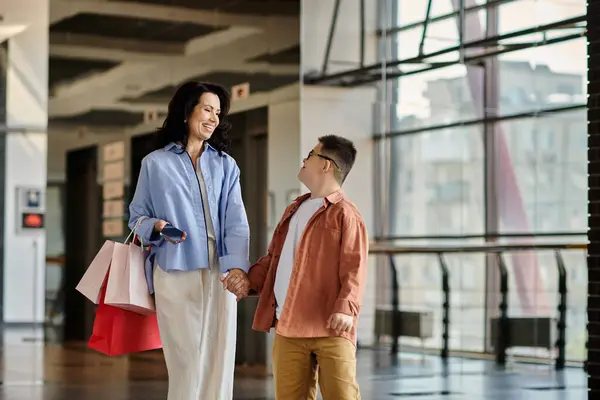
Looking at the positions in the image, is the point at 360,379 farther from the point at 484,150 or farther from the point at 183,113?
the point at 183,113

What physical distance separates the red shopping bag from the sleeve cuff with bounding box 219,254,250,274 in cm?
40

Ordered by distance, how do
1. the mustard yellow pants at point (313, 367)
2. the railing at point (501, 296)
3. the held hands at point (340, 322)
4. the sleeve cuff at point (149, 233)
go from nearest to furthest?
the held hands at point (340, 322) → the mustard yellow pants at point (313, 367) → the sleeve cuff at point (149, 233) → the railing at point (501, 296)

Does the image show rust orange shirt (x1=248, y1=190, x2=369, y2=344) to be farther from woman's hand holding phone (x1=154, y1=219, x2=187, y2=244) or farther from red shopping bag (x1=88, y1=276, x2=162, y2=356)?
red shopping bag (x1=88, y1=276, x2=162, y2=356)

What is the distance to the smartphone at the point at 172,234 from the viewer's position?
3.83 m

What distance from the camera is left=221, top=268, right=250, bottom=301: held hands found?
3.90m

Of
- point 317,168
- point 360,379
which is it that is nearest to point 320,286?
point 317,168

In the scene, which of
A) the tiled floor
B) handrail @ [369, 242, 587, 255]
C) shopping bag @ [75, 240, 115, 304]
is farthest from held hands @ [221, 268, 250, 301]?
handrail @ [369, 242, 587, 255]

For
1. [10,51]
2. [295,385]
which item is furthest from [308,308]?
[10,51]

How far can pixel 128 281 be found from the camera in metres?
3.97

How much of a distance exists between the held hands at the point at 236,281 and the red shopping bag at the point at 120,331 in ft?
1.31

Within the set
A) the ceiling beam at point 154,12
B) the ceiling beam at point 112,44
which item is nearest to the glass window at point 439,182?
the ceiling beam at point 154,12

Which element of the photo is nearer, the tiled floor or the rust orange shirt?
the rust orange shirt

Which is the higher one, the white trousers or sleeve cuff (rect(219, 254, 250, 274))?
sleeve cuff (rect(219, 254, 250, 274))

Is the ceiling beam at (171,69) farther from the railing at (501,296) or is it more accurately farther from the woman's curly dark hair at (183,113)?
the woman's curly dark hair at (183,113)
